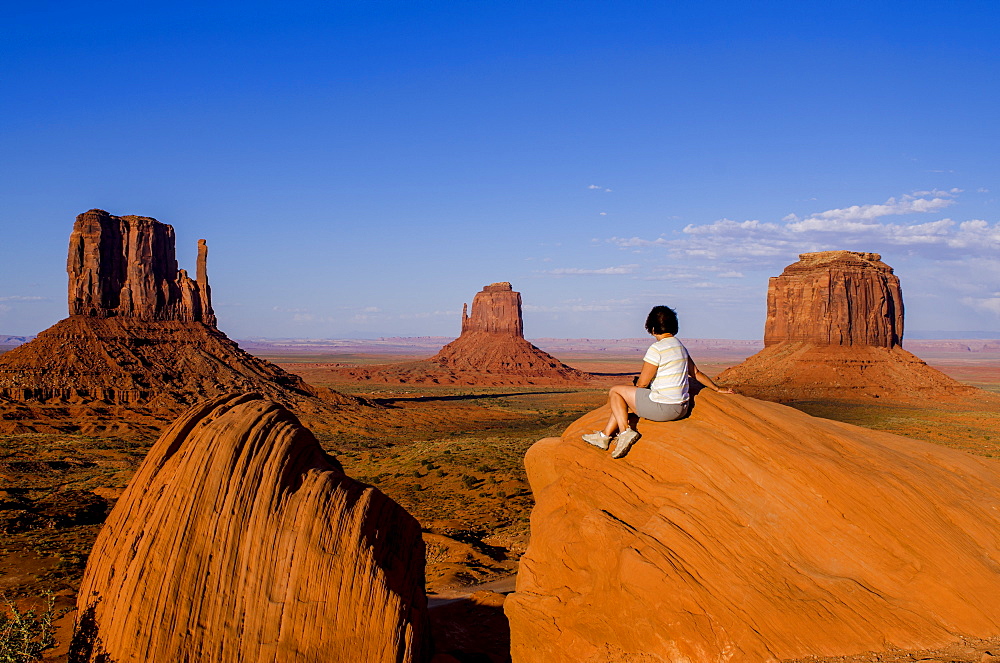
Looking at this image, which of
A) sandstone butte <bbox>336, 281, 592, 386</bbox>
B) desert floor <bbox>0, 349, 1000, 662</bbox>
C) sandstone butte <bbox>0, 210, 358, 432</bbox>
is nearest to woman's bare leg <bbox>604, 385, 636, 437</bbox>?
desert floor <bbox>0, 349, 1000, 662</bbox>

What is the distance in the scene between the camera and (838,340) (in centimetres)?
7006

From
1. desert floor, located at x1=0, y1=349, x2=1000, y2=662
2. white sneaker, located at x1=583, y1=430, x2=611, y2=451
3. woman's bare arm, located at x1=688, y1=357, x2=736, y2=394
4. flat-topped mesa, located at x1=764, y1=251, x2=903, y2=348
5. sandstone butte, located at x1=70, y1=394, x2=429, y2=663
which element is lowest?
desert floor, located at x1=0, y1=349, x2=1000, y2=662

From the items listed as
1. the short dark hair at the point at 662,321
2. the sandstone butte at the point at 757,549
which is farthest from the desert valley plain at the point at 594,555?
Result: the short dark hair at the point at 662,321

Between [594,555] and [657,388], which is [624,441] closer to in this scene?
[657,388]

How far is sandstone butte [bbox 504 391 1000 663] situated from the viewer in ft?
16.5

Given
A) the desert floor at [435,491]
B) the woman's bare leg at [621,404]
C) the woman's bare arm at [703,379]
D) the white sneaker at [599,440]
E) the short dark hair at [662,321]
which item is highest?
the short dark hair at [662,321]

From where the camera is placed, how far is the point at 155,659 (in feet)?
18.3

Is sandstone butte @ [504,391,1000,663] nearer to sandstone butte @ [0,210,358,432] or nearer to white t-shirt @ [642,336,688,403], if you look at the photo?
white t-shirt @ [642,336,688,403]

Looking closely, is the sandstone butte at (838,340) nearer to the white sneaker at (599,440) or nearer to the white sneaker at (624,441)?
the white sneaker at (599,440)

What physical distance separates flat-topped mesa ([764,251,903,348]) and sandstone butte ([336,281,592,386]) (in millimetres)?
39352

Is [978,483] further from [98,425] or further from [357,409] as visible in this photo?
[357,409]

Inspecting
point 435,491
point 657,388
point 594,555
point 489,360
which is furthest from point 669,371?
point 489,360

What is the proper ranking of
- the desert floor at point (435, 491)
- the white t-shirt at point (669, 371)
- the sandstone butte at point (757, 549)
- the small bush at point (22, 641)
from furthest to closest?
the desert floor at point (435, 491), the small bush at point (22, 641), the white t-shirt at point (669, 371), the sandstone butte at point (757, 549)

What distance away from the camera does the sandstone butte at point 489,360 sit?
341 ft
